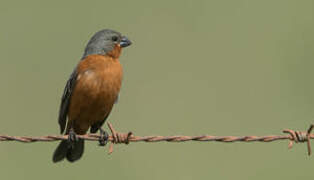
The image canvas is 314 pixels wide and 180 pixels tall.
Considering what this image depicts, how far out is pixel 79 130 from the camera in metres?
7.46

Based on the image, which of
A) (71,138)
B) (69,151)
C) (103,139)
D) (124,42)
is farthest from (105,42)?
(103,139)

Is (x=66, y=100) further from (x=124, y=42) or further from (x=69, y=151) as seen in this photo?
(x=124, y=42)

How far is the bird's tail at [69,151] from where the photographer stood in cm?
700

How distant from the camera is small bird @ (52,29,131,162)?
691 cm

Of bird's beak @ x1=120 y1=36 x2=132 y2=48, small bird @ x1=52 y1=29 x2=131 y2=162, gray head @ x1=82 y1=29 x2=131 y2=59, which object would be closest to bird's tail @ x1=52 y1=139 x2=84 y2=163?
small bird @ x1=52 y1=29 x2=131 y2=162

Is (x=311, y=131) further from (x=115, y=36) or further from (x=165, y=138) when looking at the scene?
(x=115, y=36)

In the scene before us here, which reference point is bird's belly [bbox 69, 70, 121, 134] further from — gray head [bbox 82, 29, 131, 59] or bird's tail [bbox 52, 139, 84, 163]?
gray head [bbox 82, 29, 131, 59]

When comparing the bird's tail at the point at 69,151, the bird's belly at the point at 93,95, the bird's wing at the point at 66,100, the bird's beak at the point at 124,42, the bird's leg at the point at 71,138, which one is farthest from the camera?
the bird's beak at the point at 124,42

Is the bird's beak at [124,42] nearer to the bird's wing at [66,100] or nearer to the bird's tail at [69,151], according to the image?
the bird's wing at [66,100]

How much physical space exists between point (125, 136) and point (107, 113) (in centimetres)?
233

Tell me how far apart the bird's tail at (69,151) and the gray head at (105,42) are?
1.29 metres

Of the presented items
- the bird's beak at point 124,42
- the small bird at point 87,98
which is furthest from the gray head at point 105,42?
the small bird at point 87,98

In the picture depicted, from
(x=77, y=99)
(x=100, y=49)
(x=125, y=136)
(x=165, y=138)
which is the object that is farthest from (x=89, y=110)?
(x=165, y=138)

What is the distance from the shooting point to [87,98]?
6.90m
